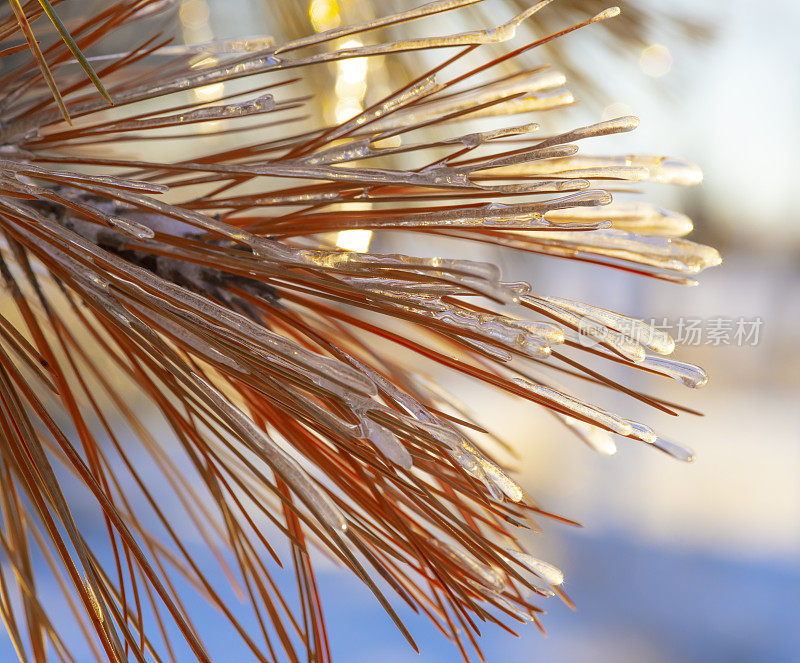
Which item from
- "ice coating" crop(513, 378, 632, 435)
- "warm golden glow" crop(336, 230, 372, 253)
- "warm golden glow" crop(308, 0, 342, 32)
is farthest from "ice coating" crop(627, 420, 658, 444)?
"warm golden glow" crop(308, 0, 342, 32)

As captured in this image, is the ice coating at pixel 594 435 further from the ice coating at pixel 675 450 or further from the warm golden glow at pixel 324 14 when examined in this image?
the warm golden glow at pixel 324 14

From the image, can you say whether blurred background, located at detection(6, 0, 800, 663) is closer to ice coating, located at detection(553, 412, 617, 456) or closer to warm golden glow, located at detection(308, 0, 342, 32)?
warm golden glow, located at detection(308, 0, 342, 32)

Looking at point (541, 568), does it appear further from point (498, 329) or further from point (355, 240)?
point (355, 240)

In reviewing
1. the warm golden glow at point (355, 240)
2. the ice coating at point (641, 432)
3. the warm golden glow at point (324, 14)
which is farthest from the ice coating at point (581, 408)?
the warm golden glow at point (324, 14)

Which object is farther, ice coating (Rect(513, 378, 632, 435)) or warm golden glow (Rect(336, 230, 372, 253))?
warm golden glow (Rect(336, 230, 372, 253))

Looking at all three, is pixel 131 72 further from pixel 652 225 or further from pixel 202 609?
pixel 202 609

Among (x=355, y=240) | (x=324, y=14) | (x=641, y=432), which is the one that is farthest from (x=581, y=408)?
(x=324, y=14)

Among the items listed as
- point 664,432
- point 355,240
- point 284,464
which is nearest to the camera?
point 284,464

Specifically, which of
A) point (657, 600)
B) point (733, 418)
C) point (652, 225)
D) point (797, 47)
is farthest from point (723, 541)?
point (652, 225)
